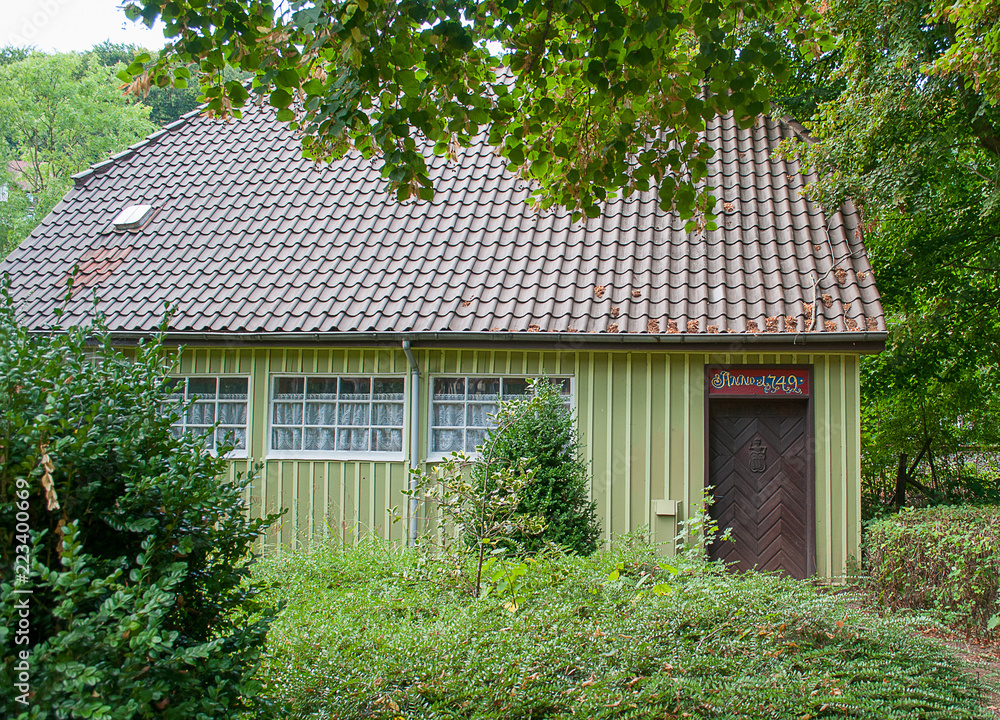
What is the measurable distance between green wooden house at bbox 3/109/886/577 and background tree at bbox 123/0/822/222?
2.67 meters

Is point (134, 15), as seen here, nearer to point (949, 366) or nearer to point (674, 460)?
point (674, 460)

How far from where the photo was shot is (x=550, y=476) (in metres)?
6.43

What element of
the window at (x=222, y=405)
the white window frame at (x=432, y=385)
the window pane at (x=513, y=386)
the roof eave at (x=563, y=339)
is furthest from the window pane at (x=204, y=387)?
the window pane at (x=513, y=386)

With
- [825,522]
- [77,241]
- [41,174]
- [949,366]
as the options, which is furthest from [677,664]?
[41,174]

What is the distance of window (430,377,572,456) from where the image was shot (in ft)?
27.3

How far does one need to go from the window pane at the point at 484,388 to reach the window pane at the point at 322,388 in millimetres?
1701

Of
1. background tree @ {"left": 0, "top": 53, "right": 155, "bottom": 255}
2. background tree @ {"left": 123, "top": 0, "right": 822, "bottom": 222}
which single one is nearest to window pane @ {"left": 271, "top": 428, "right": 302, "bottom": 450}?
background tree @ {"left": 123, "top": 0, "right": 822, "bottom": 222}

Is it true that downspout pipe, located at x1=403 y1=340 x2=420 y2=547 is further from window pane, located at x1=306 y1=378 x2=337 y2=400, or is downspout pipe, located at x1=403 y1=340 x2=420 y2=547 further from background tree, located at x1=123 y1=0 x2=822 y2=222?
background tree, located at x1=123 y1=0 x2=822 y2=222

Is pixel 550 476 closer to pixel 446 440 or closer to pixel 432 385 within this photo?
pixel 446 440

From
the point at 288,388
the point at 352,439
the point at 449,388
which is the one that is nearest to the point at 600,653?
the point at 449,388

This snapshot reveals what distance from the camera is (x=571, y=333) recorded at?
7.67 m

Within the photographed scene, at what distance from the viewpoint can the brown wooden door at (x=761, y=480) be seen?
25.9ft

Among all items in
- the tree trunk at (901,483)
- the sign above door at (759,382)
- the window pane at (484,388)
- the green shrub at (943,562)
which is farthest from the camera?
the tree trunk at (901,483)

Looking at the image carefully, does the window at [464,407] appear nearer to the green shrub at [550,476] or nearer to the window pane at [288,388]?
the green shrub at [550,476]
